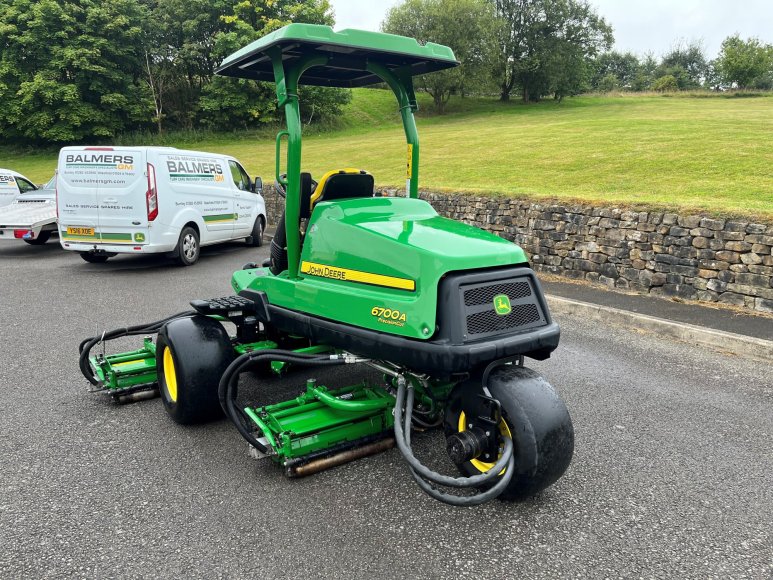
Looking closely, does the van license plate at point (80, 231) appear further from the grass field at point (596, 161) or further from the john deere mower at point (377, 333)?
the grass field at point (596, 161)

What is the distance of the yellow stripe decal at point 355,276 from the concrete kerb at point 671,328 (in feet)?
14.1

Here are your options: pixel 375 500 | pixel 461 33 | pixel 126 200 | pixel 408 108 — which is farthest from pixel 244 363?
pixel 461 33

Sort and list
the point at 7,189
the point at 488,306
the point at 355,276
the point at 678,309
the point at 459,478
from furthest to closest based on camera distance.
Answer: the point at 7,189 → the point at 678,309 → the point at 355,276 → the point at 488,306 → the point at 459,478

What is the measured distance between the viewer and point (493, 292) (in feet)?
10.5

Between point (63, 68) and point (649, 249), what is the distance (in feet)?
118

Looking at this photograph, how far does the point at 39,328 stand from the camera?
666 cm

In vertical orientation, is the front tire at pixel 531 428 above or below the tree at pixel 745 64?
below

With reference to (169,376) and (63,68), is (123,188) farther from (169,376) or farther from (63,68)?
(63,68)

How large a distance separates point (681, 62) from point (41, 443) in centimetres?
8864

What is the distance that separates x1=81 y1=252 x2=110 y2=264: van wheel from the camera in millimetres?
11086

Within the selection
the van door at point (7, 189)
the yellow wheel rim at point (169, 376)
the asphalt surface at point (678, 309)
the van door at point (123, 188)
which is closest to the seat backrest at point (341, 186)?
the yellow wheel rim at point (169, 376)

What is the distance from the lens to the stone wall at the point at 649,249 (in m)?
6.69

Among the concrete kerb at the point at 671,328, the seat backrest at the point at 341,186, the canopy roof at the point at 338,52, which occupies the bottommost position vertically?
the concrete kerb at the point at 671,328

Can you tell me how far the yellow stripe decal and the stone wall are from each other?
5291 millimetres
